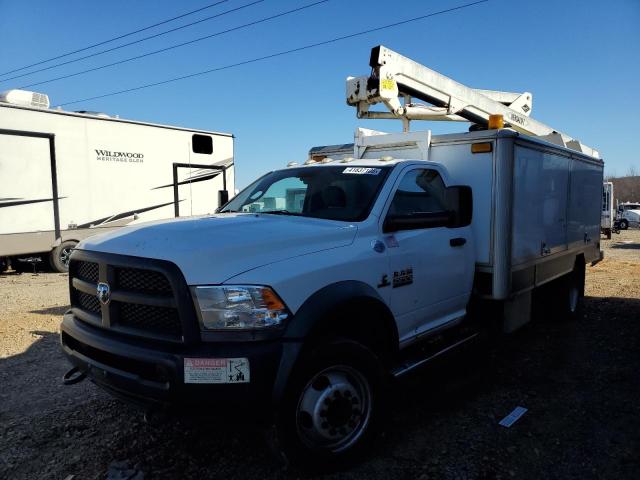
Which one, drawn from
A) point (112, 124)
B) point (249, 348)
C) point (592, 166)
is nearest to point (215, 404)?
point (249, 348)

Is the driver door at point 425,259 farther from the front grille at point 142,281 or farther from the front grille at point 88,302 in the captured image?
the front grille at point 88,302

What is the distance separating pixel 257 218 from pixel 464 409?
91.6 inches

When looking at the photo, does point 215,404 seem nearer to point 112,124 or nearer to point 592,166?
point 592,166

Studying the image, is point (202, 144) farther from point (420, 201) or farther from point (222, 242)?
point (222, 242)

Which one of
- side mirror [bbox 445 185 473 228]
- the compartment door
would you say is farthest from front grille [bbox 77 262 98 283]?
the compartment door

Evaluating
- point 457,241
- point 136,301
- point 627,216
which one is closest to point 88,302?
point 136,301

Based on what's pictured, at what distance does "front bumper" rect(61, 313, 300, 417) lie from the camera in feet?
7.99

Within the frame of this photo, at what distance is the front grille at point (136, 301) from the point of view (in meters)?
2.59

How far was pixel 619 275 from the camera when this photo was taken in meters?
11.5

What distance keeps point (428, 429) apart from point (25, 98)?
1049cm

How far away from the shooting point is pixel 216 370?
7.97 feet

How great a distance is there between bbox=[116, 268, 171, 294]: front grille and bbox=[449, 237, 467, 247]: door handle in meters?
2.51

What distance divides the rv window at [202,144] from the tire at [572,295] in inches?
366

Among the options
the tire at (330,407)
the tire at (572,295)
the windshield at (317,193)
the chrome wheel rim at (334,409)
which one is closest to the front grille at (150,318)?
the tire at (330,407)
